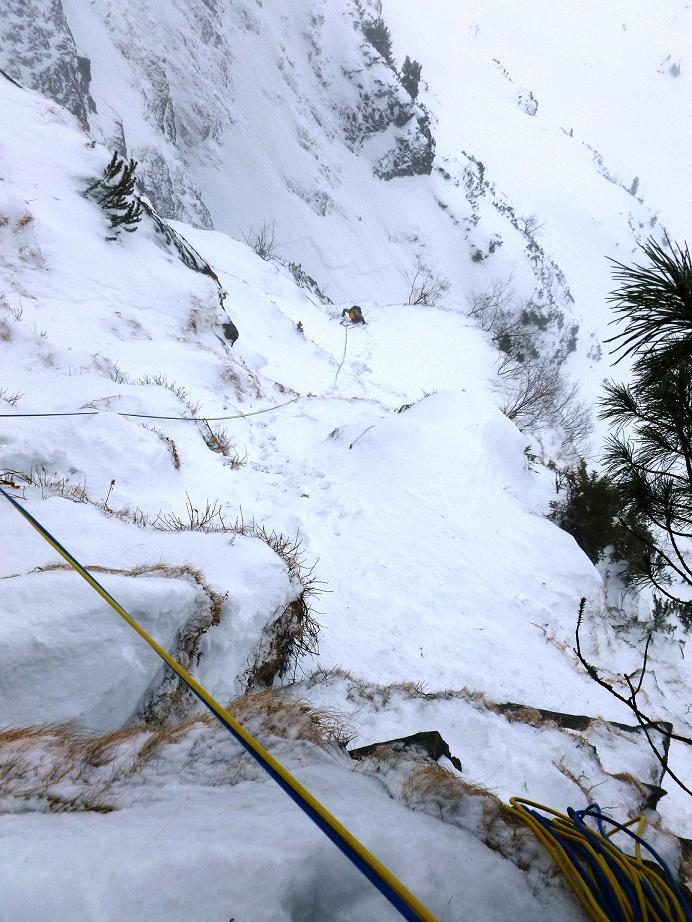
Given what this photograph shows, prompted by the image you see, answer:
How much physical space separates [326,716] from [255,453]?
5693mm

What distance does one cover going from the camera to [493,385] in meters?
20.5

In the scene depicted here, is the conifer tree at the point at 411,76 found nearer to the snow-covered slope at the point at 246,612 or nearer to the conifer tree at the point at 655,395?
the snow-covered slope at the point at 246,612

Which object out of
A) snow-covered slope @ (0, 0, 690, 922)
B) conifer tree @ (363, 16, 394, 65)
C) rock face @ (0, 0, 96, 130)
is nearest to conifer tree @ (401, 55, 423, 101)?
conifer tree @ (363, 16, 394, 65)

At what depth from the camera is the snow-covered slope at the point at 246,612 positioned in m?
1.25

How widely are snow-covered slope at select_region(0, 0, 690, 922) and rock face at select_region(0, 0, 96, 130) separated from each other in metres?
21.1


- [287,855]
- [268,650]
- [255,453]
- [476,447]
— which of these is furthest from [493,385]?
[287,855]

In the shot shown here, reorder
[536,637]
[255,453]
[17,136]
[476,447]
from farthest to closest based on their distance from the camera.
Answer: [17,136]
[476,447]
[255,453]
[536,637]

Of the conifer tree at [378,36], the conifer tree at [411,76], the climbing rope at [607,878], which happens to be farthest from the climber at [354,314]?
the conifer tree at [378,36]

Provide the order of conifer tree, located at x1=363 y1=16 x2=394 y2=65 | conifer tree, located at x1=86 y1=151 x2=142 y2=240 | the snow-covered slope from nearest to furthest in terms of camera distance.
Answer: the snow-covered slope
conifer tree, located at x1=86 y1=151 x2=142 y2=240
conifer tree, located at x1=363 y1=16 x2=394 y2=65

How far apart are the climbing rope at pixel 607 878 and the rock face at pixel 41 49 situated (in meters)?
34.4

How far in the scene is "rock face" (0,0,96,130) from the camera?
940 inches

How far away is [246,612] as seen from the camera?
111 inches

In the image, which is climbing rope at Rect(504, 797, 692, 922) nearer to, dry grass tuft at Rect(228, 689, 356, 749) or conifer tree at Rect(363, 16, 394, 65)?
dry grass tuft at Rect(228, 689, 356, 749)

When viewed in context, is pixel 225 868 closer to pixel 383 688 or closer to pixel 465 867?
pixel 465 867
